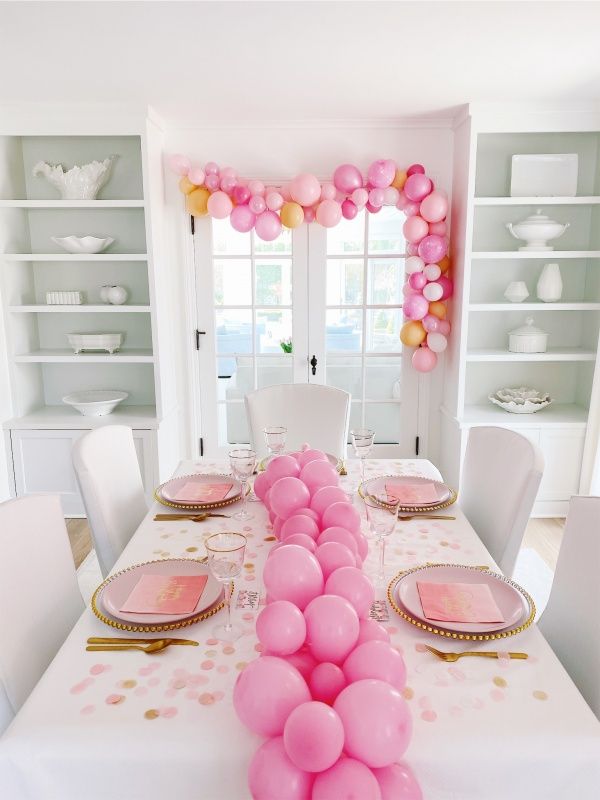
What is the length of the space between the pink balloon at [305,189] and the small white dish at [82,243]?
3.65 feet

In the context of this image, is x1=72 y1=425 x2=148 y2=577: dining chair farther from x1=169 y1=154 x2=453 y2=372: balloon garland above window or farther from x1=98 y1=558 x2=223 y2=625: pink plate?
x1=169 y1=154 x2=453 y2=372: balloon garland above window

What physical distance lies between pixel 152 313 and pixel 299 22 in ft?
5.88

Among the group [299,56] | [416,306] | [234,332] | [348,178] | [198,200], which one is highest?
[299,56]

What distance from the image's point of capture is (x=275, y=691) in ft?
2.97

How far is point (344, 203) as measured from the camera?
3564mm

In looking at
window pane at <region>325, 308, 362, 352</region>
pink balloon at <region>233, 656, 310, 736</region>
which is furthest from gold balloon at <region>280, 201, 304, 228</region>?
pink balloon at <region>233, 656, 310, 736</region>

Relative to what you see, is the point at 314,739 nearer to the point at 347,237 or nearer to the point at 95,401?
the point at 95,401

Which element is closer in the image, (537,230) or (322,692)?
(322,692)

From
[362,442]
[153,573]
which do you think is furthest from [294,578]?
[362,442]

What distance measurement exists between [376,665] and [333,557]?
0.94ft

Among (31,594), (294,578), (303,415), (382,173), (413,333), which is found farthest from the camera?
(413,333)

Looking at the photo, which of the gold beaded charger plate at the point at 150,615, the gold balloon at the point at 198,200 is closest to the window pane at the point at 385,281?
the gold balloon at the point at 198,200

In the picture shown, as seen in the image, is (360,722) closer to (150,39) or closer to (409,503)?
(409,503)

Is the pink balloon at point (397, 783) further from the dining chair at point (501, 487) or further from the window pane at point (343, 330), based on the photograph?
the window pane at point (343, 330)
